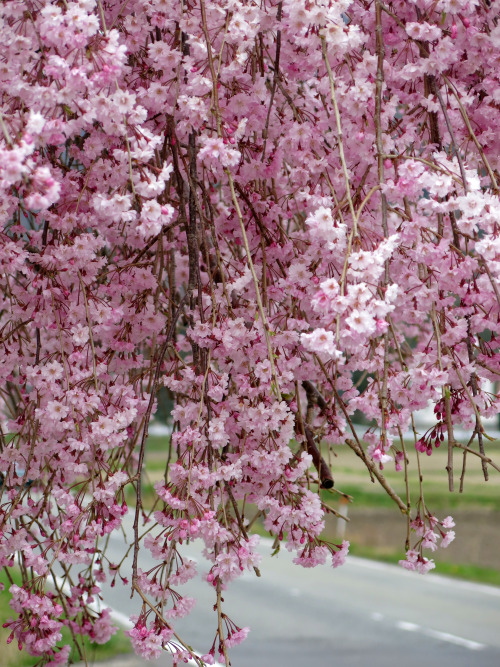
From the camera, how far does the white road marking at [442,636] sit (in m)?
7.66

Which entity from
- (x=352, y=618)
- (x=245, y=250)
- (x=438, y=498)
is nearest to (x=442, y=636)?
(x=352, y=618)

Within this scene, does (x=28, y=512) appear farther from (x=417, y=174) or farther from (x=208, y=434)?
(x=417, y=174)

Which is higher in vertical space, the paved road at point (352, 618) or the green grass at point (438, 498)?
the green grass at point (438, 498)

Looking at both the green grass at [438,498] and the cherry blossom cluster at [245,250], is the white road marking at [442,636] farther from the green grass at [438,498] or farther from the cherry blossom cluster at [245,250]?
the cherry blossom cluster at [245,250]

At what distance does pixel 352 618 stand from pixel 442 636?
0.92 meters

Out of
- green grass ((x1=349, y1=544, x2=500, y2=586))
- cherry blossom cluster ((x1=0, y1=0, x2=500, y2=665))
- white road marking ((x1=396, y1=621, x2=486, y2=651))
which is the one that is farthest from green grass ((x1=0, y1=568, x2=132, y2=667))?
green grass ((x1=349, y1=544, x2=500, y2=586))

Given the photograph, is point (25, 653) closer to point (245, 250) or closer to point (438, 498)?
point (245, 250)

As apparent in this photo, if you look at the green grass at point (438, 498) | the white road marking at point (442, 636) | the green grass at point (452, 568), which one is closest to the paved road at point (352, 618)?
the white road marking at point (442, 636)

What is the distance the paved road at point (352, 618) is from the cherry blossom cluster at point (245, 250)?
17.2ft

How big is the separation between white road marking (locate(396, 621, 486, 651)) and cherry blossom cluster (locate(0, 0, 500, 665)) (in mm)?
6651

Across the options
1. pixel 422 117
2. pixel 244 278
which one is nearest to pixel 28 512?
pixel 244 278

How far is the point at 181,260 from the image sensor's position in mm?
2119

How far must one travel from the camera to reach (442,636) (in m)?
7.96

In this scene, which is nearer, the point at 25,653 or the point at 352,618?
the point at 25,653
